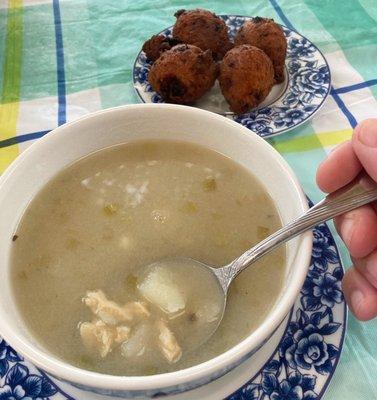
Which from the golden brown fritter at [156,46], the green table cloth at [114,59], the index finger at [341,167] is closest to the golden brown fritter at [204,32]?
the golden brown fritter at [156,46]

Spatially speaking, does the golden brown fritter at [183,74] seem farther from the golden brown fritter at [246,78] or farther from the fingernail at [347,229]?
the fingernail at [347,229]

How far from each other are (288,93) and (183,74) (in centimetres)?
32

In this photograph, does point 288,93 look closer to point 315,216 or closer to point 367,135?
point 367,135

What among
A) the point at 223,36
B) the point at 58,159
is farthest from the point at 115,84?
the point at 58,159

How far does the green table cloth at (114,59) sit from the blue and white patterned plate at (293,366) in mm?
225

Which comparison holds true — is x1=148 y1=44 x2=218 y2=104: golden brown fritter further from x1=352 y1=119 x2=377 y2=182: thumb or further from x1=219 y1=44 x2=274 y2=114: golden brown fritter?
x1=352 y1=119 x2=377 y2=182: thumb

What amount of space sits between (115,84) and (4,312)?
986 millimetres

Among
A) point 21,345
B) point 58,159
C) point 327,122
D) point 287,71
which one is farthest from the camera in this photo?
point 287,71

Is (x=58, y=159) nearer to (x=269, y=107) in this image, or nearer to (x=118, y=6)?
(x=269, y=107)

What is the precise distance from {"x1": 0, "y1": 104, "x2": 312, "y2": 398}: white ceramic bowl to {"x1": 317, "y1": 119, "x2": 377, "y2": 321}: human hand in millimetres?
99

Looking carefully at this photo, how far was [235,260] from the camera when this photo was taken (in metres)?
0.87

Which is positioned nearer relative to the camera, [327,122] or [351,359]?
[351,359]

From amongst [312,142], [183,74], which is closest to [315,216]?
[312,142]

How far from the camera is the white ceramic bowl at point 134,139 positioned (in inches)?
24.9
